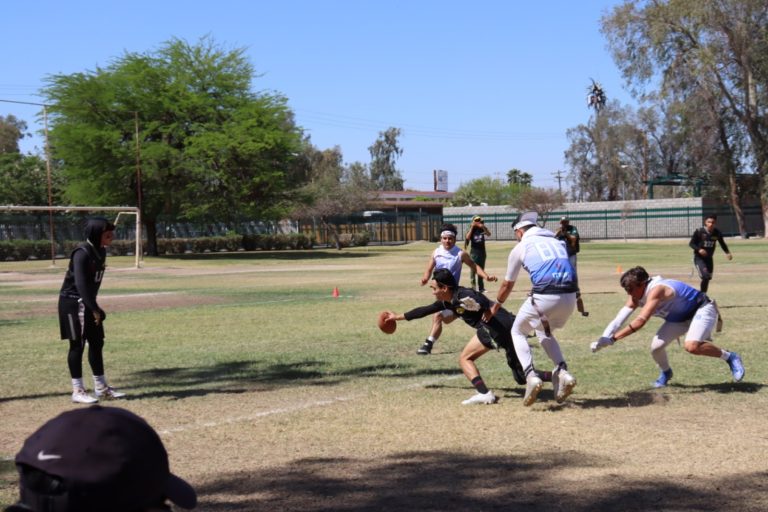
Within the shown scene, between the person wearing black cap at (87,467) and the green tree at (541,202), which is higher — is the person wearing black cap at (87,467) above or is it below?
below

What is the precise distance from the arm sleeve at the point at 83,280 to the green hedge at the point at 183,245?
3975 centimetres

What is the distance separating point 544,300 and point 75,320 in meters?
4.60

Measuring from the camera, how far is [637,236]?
2840 inches

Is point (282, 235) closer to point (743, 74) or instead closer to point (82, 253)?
point (743, 74)

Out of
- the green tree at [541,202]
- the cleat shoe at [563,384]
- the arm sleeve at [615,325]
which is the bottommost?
the cleat shoe at [563,384]

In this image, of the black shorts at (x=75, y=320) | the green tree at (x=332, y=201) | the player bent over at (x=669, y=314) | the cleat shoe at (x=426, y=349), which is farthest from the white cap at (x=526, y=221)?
the green tree at (x=332, y=201)

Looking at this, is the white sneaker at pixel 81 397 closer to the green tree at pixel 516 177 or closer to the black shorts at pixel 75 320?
the black shorts at pixel 75 320

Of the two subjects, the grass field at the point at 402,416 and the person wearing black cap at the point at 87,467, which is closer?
the person wearing black cap at the point at 87,467

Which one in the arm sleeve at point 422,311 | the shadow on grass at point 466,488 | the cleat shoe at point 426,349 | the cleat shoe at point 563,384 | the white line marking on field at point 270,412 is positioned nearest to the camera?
the shadow on grass at point 466,488

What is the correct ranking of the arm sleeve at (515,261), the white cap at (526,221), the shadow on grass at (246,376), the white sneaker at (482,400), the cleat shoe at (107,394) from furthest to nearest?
1. the shadow on grass at (246,376)
2. the cleat shoe at (107,394)
3. the white cap at (526,221)
4. the white sneaker at (482,400)
5. the arm sleeve at (515,261)

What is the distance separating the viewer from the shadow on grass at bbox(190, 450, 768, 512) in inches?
223

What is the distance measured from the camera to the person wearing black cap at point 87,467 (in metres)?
1.80

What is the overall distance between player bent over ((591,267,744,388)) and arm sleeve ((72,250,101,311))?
489 cm

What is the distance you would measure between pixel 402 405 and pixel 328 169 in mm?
88994
